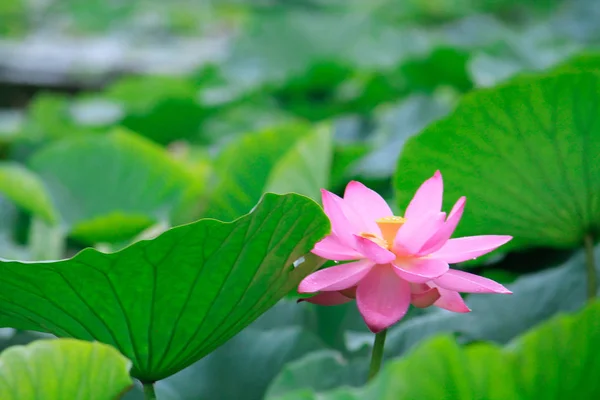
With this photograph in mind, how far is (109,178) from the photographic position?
0.98 m

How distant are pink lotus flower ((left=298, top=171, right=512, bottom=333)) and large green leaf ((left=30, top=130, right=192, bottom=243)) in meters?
0.52

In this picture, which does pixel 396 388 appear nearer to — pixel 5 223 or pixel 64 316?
pixel 64 316

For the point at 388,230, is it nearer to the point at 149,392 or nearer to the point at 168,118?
the point at 149,392

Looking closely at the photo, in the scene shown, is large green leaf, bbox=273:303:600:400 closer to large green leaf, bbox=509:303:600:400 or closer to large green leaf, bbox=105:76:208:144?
large green leaf, bbox=509:303:600:400

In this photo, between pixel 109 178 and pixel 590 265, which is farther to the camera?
pixel 109 178

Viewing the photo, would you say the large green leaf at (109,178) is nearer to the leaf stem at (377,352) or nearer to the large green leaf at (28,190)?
the large green leaf at (28,190)

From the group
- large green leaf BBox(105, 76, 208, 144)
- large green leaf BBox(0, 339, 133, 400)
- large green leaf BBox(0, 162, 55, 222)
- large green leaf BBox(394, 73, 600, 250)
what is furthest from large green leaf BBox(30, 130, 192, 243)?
large green leaf BBox(0, 339, 133, 400)

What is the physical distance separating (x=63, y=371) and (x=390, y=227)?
173 mm

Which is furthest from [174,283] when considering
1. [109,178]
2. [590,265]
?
[109,178]

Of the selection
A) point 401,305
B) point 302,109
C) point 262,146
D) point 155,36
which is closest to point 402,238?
point 401,305

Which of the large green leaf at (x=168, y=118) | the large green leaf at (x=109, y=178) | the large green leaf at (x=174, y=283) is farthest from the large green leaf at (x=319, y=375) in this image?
the large green leaf at (x=168, y=118)

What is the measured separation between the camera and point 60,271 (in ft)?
1.26

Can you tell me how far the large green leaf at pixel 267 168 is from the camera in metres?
0.69

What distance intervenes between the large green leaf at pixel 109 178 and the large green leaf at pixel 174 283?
464 mm
